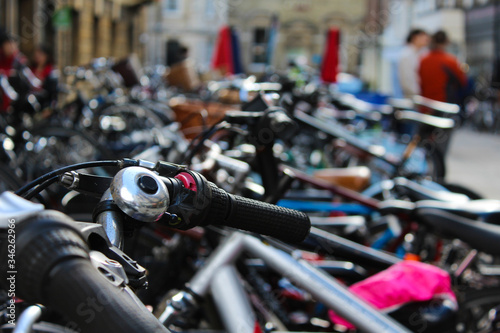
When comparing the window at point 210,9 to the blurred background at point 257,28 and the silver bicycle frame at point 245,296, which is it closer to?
the blurred background at point 257,28

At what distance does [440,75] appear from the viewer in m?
7.55

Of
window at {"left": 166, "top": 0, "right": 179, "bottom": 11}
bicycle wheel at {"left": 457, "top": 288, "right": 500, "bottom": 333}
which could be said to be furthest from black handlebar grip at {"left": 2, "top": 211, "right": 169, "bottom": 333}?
window at {"left": 166, "top": 0, "right": 179, "bottom": 11}

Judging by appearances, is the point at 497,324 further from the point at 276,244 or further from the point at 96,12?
the point at 96,12

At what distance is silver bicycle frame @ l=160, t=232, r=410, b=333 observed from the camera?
1818 millimetres

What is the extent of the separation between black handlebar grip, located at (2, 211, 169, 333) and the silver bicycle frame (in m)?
1.11

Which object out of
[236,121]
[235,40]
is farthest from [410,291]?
[235,40]

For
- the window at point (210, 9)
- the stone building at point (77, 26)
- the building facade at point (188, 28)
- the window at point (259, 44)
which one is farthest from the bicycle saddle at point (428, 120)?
the window at point (259, 44)

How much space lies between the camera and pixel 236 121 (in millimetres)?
2035

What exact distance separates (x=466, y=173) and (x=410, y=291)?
21.6 feet

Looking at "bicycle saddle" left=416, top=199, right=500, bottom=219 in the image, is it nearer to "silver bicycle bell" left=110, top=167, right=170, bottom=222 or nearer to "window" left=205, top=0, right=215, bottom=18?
"silver bicycle bell" left=110, top=167, right=170, bottom=222

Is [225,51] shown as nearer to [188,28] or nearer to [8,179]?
[8,179]

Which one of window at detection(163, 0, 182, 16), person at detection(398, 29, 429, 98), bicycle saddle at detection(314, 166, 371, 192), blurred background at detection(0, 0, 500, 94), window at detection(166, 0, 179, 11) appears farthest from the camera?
window at detection(166, 0, 179, 11)

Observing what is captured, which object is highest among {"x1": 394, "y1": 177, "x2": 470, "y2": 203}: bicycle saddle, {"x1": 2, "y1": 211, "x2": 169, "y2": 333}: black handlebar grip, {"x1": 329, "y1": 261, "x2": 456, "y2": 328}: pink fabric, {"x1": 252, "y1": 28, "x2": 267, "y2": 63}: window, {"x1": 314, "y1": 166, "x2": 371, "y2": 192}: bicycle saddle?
{"x1": 2, "y1": 211, "x2": 169, "y2": 333}: black handlebar grip

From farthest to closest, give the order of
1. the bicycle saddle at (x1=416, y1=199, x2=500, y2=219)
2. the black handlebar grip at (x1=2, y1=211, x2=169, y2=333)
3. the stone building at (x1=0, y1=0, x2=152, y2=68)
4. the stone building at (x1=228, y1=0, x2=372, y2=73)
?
the stone building at (x1=228, y1=0, x2=372, y2=73) → the stone building at (x1=0, y1=0, x2=152, y2=68) → the bicycle saddle at (x1=416, y1=199, x2=500, y2=219) → the black handlebar grip at (x1=2, y1=211, x2=169, y2=333)
